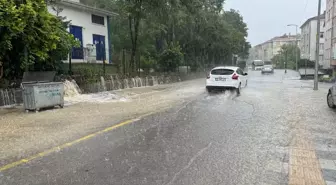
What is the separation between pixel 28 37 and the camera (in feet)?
40.1

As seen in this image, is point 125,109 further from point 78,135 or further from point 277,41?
point 277,41

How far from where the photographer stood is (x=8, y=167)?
5.14 metres

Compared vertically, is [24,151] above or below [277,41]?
below

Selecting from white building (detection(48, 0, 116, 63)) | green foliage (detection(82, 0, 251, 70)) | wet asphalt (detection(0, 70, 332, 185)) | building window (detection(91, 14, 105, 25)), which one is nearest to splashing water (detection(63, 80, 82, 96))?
white building (detection(48, 0, 116, 63))

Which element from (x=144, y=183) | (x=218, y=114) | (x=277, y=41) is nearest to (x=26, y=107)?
(x=218, y=114)

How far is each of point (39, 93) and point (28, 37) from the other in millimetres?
2433

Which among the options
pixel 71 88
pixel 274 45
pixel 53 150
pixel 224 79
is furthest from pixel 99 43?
pixel 274 45

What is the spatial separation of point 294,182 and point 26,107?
9.25 m

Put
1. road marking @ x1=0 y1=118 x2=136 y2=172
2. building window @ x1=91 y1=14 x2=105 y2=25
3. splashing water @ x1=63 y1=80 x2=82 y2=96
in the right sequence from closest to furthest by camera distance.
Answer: road marking @ x1=0 y1=118 x2=136 y2=172 → splashing water @ x1=63 y1=80 x2=82 y2=96 → building window @ x1=91 y1=14 x2=105 y2=25

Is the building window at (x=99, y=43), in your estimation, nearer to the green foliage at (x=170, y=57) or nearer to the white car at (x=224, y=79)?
the green foliage at (x=170, y=57)

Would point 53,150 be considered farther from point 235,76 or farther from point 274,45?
point 274,45

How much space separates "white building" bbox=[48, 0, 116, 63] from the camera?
2345 centimetres

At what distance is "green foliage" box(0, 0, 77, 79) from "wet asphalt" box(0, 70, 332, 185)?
236 inches

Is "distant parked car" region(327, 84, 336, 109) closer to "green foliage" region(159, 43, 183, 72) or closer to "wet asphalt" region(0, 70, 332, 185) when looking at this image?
"wet asphalt" region(0, 70, 332, 185)
